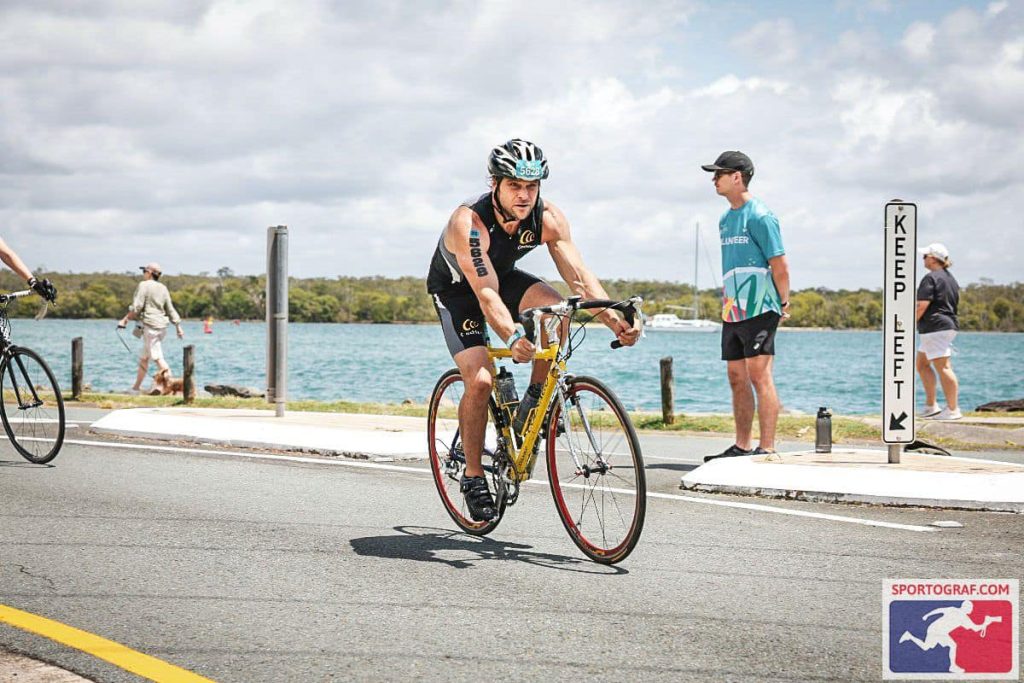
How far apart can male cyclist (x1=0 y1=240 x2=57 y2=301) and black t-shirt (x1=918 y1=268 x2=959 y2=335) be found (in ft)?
35.2

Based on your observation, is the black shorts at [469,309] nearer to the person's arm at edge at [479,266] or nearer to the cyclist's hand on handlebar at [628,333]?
the person's arm at edge at [479,266]

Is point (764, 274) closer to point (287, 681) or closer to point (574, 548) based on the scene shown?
point (574, 548)

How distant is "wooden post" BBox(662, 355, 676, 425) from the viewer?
1548 cm

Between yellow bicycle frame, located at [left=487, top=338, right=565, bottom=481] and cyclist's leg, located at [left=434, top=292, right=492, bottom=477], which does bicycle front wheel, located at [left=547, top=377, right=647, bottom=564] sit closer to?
yellow bicycle frame, located at [left=487, top=338, right=565, bottom=481]

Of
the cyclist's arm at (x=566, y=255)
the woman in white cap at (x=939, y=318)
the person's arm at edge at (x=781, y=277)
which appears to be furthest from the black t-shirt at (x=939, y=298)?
the cyclist's arm at (x=566, y=255)

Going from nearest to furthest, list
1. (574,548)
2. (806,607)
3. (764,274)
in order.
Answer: (806,607), (574,548), (764,274)

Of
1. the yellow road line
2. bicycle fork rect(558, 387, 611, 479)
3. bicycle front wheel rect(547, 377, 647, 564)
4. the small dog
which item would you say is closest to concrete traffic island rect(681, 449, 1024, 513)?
bicycle front wheel rect(547, 377, 647, 564)

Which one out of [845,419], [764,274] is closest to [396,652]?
[764,274]

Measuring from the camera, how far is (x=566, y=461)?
5617 millimetres

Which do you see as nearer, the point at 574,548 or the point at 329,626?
the point at 329,626

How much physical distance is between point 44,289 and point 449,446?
12.0 ft

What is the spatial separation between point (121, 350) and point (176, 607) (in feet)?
291

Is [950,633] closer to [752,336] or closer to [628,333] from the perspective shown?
[628,333]

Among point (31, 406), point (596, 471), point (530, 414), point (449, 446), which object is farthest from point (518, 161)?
point (31, 406)
